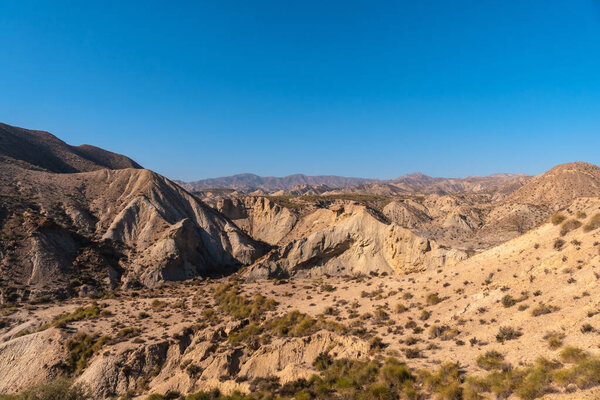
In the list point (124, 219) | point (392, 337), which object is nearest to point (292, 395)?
point (392, 337)

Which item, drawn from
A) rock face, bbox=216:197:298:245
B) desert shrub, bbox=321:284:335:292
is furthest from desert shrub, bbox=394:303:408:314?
rock face, bbox=216:197:298:245

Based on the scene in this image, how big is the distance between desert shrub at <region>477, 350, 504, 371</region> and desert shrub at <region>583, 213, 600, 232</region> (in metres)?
10.9

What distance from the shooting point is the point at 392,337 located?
15641mm

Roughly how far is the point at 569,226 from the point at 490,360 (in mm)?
12444

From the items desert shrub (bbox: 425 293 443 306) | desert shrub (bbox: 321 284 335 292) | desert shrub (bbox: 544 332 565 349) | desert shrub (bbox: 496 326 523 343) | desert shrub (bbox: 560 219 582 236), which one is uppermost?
desert shrub (bbox: 560 219 582 236)

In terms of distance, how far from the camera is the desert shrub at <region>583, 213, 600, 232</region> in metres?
16.8

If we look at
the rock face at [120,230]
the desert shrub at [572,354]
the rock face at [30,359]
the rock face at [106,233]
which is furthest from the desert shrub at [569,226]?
the rock face at [106,233]

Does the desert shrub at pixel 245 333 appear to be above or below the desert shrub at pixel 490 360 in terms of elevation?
below

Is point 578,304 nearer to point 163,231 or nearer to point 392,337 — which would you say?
point 392,337

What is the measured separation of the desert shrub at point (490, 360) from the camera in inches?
432

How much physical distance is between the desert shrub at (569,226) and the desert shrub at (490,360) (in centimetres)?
1134

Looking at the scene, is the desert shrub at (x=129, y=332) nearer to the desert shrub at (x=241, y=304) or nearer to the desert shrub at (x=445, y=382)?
the desert shrub at (x=241, y=304)

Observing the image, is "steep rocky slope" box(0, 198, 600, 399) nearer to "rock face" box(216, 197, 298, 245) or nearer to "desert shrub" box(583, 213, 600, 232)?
"desert shrub" box(583, 213, 600, 232)

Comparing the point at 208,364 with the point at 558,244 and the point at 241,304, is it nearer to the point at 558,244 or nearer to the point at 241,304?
the point at 241,304
